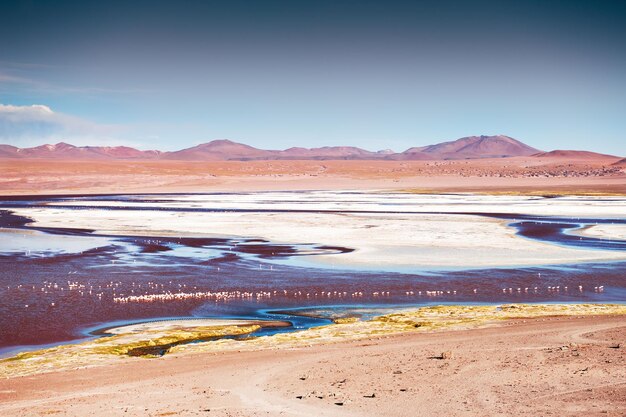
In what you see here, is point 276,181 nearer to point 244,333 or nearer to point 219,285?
point 219,285

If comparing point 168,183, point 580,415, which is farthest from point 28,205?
point 580,415

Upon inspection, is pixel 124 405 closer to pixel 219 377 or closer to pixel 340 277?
pixel 219 377

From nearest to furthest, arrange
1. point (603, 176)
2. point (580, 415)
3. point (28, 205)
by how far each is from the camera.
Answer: point (580, 415) < point (28, 205) < point (603, 176)

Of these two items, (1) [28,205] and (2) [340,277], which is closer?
(2) [340,277]

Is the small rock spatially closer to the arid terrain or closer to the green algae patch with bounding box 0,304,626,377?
the green algae patch with bounding box 0,304,626,377

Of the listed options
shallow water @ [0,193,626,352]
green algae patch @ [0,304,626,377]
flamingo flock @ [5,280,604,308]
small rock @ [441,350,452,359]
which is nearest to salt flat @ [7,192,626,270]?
shallow water @ [0,193,626,352]

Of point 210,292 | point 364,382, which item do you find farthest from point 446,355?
point 210,292

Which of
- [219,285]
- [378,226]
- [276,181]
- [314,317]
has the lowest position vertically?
[314,317]

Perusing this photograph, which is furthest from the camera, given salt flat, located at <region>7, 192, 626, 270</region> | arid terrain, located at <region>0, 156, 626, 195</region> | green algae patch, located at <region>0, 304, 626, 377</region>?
arid terrain, located at <region>0, 156, 626, 195</region>
